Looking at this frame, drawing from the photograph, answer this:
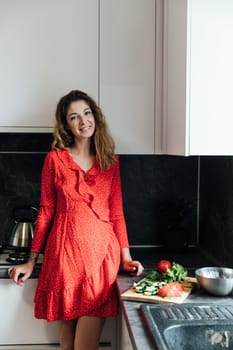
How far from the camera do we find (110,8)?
2.08 m

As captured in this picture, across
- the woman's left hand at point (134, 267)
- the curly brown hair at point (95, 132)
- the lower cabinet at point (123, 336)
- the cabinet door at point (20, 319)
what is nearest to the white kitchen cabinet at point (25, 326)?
the cabinet door at point (20, 319)

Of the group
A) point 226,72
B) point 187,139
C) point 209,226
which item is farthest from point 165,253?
point 226,72

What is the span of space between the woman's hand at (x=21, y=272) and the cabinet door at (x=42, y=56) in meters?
0.54

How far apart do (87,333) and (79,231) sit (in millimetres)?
381

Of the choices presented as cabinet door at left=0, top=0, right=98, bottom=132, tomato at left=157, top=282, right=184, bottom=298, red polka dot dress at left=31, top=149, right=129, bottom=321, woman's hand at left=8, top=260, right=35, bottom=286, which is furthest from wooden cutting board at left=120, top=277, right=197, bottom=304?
cabinet door at left=0, top=0, right=98, bottom=132

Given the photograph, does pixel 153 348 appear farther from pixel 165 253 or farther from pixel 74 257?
pixel 165 253

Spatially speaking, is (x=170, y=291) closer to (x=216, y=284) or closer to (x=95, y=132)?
(x=216, y=284)

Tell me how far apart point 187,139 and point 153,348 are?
70cm

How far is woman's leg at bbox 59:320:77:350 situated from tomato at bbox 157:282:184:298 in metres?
0.47

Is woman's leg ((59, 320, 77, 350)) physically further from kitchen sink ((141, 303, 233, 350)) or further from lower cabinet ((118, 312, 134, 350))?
kitchen sink ((141, 303, 233, 350))

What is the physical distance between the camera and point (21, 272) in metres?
1.97

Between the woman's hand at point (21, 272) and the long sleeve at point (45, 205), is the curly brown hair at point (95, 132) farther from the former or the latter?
the woman's hand at point (21, 272)

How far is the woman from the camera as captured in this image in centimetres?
190

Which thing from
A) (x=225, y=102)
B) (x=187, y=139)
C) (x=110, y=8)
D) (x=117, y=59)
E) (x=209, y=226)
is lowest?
(x=209, y=226)
